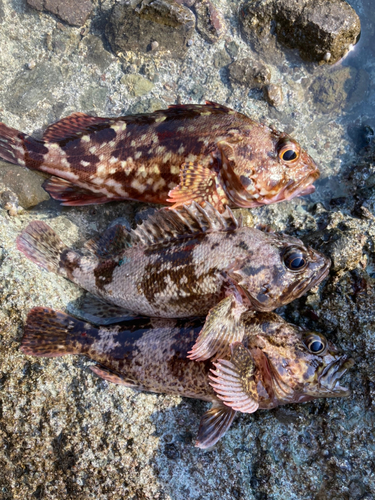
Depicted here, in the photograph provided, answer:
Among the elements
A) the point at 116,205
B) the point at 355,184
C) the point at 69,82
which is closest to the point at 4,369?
the point at 116,205

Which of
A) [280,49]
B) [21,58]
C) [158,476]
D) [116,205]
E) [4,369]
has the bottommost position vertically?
[4,369]

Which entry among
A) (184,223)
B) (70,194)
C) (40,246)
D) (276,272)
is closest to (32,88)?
(70,194)

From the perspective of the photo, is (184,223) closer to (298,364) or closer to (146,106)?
(298,364)

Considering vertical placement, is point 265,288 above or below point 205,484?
above

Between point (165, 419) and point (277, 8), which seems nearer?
point (165, 419)

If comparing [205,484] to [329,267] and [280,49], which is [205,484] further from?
[280,49]

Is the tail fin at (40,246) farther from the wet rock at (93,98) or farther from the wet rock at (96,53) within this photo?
the wet rock at (96,53)
